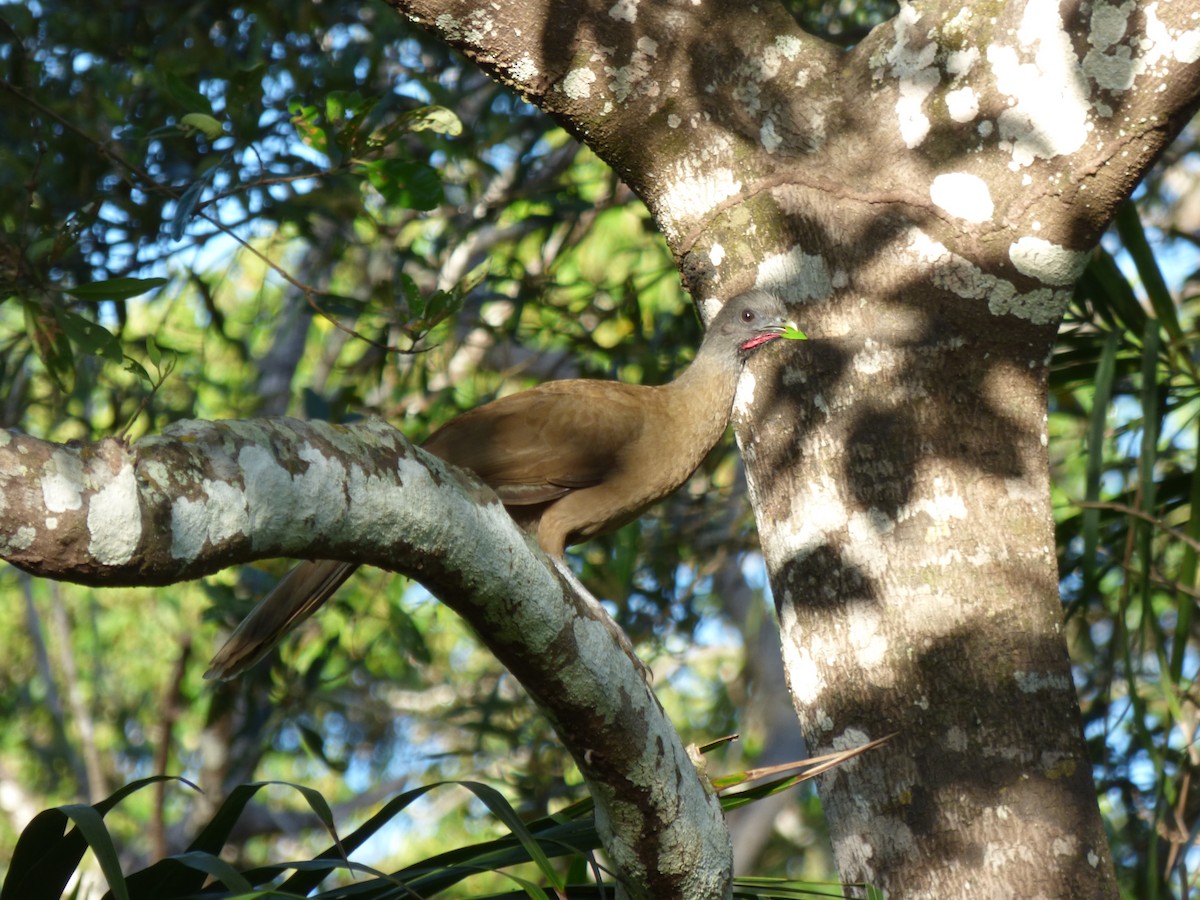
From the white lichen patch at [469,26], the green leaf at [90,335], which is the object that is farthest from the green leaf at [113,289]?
the white lichen patch at [469,26]

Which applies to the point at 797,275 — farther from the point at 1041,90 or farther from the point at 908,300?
the point at 1041,90

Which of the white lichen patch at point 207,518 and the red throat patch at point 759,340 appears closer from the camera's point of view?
the white lichen patch at point 207,518

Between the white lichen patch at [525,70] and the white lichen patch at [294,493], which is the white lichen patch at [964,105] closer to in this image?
the white lichen patch at [525,70]

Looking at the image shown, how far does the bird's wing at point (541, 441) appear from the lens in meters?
3.32

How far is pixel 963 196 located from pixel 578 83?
754mm

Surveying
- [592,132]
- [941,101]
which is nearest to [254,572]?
[592,132]

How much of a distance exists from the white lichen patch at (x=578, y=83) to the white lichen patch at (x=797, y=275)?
1.56ft

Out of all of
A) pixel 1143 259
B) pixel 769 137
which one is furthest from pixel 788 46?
pixel 1143 259

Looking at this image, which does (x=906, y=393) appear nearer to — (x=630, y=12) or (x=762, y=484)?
(x=762, y=484)

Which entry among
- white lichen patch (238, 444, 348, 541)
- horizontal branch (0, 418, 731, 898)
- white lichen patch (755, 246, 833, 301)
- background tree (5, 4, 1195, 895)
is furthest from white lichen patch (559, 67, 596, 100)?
white lichen patch (238, 444, 348, 541)

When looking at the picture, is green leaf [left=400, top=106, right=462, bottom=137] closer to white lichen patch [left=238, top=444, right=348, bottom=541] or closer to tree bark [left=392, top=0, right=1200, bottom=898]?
tree bark [left=392, top=0, right=1200, bottom=898]

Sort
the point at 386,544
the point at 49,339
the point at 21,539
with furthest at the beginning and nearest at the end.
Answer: the point at 49,339 < the point at 386,544 < the point at 21,539

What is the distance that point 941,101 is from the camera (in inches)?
95.3

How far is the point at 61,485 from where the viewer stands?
1283 millimetres
